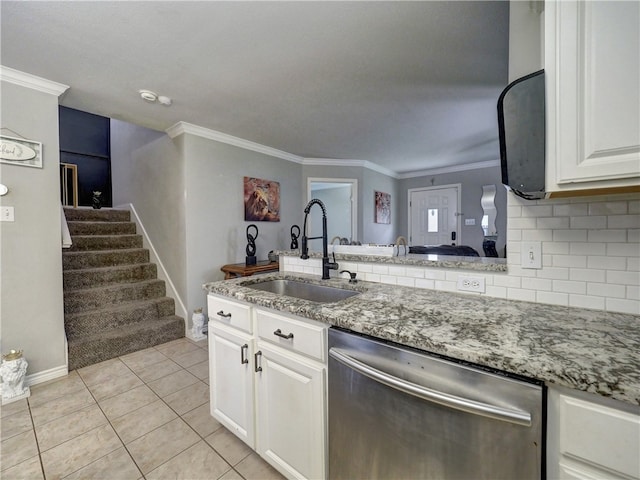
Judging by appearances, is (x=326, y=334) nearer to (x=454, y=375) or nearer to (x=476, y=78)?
(x=454, y=375)

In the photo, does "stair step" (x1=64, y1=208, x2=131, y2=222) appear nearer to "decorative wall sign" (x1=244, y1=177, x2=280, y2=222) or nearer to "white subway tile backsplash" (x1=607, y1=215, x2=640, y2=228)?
"decorative wall sign" (x1=244, y1=177, x2=280, y2=222)

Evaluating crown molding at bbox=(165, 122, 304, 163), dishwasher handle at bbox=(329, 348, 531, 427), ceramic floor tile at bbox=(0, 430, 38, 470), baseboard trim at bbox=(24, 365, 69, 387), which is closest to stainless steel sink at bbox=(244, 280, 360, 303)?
dishwasher handle at bbox=(329, 348, 531, 427)

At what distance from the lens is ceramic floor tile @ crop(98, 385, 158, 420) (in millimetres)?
1832

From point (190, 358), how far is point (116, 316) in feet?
3.18

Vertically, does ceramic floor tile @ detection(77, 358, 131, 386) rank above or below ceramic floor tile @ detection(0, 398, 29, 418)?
below

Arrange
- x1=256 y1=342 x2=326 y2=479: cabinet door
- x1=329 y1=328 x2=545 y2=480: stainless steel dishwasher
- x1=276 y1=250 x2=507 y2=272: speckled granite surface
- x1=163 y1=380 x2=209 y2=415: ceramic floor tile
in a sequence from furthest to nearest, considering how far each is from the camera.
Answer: x1=163 y1=380 x2=209 y2=415: ceramic floor tile < x1=276 y1=250 x2=507 y2=272: speckled granite surface < x1=256 y1=342 x2=326 y2=479: cabinet door < x1=329 y1=328 x2=545 y2=480: stainless steel dishwasher

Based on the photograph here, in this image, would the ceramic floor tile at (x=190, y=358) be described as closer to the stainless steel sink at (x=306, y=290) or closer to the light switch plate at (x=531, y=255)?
the stainless steel sink at (x=306, y=290)

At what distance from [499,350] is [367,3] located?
5.52ft

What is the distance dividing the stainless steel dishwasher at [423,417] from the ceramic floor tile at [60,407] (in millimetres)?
1902

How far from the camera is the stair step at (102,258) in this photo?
3082mm

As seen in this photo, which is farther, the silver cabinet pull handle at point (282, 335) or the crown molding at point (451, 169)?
the crown molding at point (451, 169)

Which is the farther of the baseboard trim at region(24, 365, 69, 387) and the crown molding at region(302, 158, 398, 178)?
the crown molding at region(302, 158, 398, 178)

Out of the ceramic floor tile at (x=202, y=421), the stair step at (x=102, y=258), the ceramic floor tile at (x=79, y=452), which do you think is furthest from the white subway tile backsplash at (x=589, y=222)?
the stair step at (x=102, y=258)

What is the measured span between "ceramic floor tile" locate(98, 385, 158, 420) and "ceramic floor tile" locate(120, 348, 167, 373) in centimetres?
38
